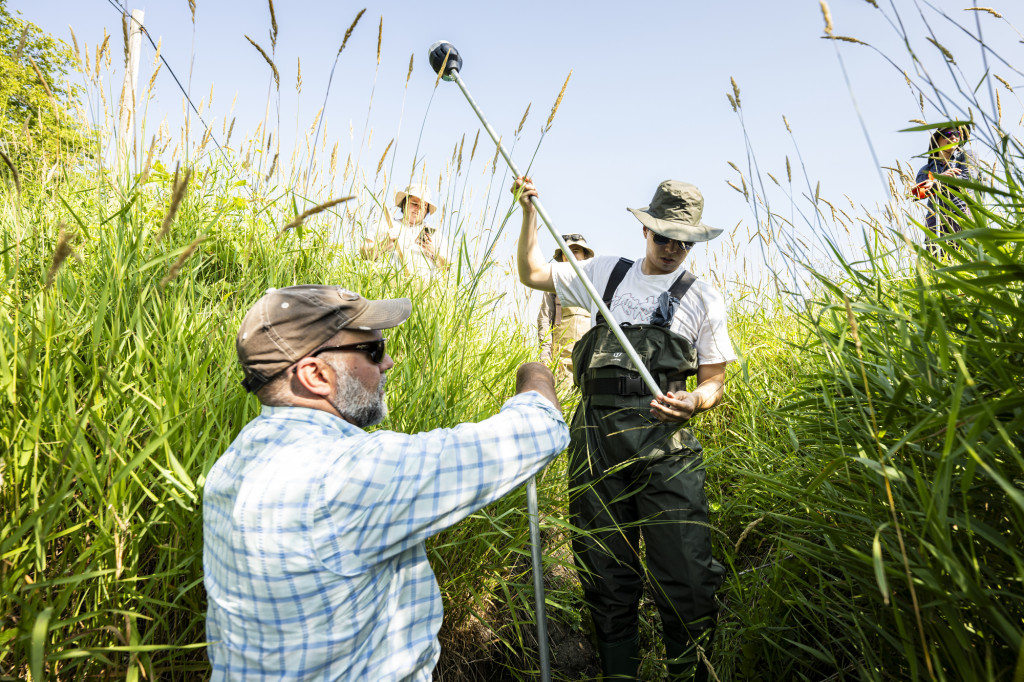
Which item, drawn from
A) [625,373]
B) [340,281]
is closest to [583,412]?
[625,373]

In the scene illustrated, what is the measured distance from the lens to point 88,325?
76.2 inches

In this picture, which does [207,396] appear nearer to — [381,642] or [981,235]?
[381,642]

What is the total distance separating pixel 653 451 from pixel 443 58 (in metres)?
2.01

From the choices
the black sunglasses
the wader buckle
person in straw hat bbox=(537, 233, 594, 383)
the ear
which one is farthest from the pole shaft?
person in straw hat bbox=(537, 233, 594, 383)

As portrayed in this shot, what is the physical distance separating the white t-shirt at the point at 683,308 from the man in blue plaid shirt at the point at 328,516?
4.80 ft

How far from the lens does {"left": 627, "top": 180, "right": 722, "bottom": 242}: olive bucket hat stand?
2.93 metres

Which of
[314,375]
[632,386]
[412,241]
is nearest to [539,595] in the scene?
[632,386]

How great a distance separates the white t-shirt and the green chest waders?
0.24 feet

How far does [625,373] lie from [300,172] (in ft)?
7.16

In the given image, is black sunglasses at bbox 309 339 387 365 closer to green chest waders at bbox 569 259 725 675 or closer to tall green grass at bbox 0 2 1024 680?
tall green grass at bbox 0 2 1024 680

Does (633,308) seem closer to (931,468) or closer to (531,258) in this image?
(531,258)

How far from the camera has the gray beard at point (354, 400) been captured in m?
1.69

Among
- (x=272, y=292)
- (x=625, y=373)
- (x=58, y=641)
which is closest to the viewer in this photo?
(x=58, y=641)

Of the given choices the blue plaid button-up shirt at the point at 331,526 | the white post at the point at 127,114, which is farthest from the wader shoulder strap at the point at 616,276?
the white post at the point at 127,114
